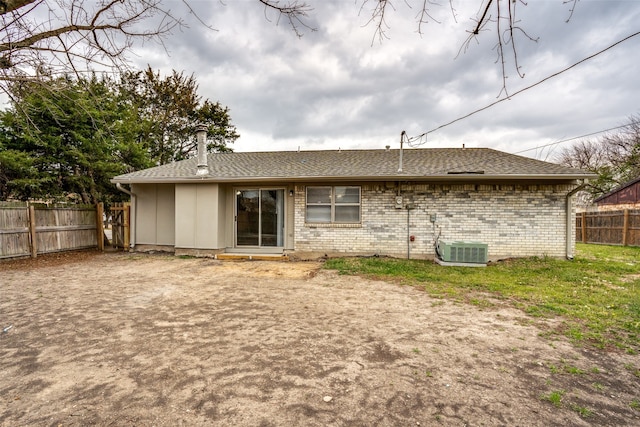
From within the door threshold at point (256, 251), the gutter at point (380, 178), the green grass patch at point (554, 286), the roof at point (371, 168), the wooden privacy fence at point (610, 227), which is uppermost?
the roof at point (371, 168)

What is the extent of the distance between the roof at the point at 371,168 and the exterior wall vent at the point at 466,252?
6.28ft

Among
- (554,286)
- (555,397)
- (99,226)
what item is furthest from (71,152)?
(554,286)

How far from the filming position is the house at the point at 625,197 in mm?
17758

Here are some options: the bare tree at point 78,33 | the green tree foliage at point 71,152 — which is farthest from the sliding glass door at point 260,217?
the bare tree at point 78,33

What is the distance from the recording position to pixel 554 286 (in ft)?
19.7

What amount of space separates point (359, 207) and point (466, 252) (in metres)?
3.25

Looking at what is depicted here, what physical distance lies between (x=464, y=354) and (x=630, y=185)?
76.1 ft

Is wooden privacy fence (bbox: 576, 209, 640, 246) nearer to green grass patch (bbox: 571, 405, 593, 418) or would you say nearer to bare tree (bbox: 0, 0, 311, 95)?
green grass patch (bbox: 571, 405, 593, 418)

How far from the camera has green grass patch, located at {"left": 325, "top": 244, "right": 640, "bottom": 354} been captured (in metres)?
3.88

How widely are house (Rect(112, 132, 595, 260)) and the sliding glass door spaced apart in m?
0.03

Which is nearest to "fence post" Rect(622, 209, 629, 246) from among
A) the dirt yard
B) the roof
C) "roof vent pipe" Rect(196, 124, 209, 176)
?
the roof

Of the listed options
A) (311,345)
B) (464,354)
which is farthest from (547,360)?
(311,345)

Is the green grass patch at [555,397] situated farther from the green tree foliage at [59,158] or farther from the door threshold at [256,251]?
the green tree foliage at [59,158]

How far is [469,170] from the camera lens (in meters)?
8.93
